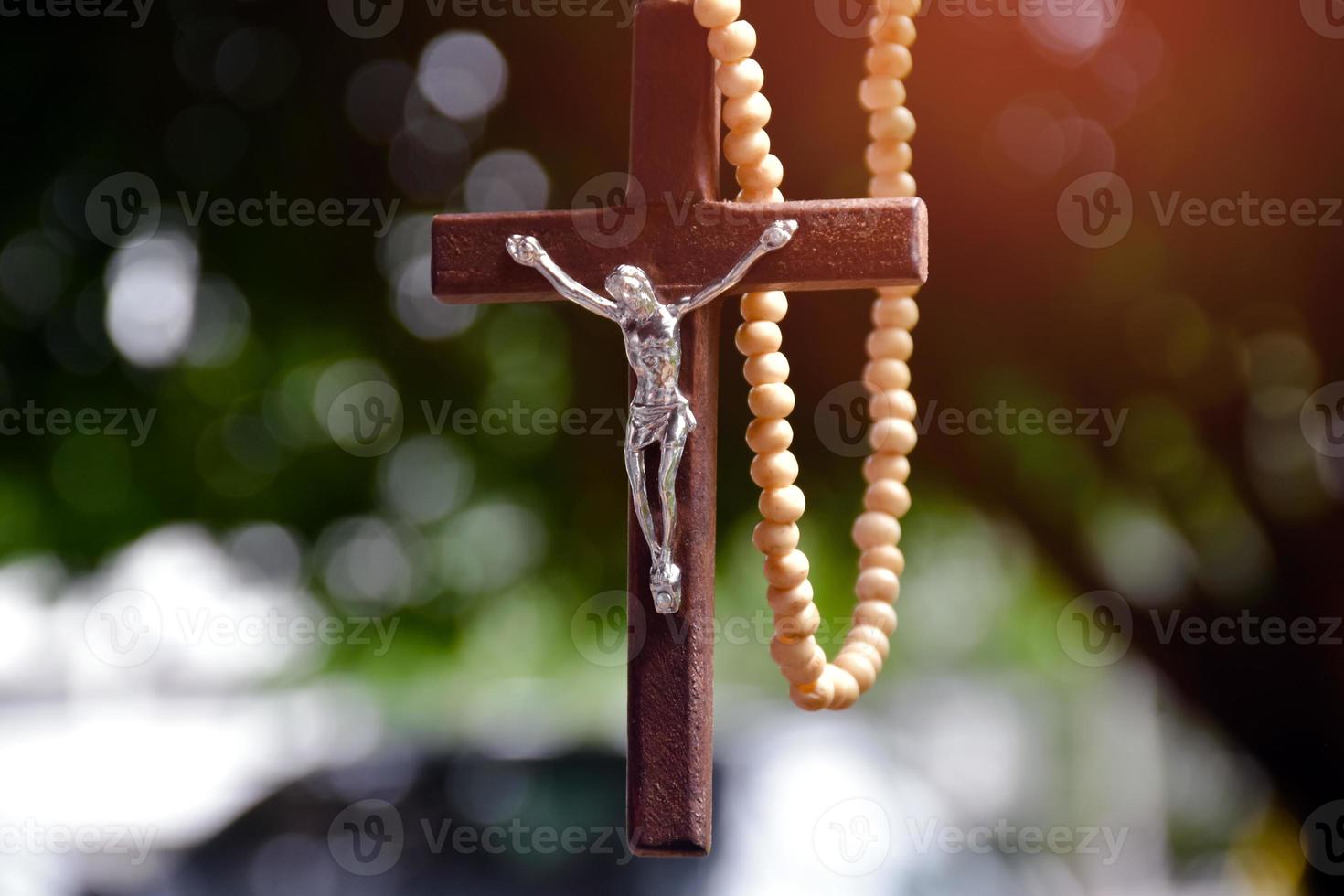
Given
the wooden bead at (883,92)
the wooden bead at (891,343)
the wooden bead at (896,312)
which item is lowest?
the wooden bead at (891,343)

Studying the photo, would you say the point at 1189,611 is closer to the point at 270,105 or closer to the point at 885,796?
the point at 885,796

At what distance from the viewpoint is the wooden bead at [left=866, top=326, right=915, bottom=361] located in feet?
3.69

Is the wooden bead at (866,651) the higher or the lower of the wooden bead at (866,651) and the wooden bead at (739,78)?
the lower

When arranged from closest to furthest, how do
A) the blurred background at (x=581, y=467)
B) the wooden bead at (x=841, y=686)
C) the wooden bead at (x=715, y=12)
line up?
1. the wooden bead at (x=715, y=12)
2. the wooden bead at (x=841, y=686)
3. the blurred background at (x=581, y=467)

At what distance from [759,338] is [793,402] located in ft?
0.21

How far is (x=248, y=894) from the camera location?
1553 millimetres

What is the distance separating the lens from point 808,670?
3.30 ft

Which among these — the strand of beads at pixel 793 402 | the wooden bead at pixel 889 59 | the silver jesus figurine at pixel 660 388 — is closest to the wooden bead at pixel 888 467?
the strand of beads at pixel 793 402

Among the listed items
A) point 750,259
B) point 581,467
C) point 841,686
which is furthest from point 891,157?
point 581,467

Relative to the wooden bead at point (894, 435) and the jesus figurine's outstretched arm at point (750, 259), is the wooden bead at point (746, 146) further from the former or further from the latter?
the wooden bead at point (894, 435)

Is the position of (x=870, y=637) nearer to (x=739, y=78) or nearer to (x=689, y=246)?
(x=689, y=246)

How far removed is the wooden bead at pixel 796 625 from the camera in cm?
99

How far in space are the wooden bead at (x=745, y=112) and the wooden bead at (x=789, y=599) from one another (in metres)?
0.35

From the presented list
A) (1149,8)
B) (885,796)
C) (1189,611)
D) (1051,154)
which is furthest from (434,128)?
(1189,611)
